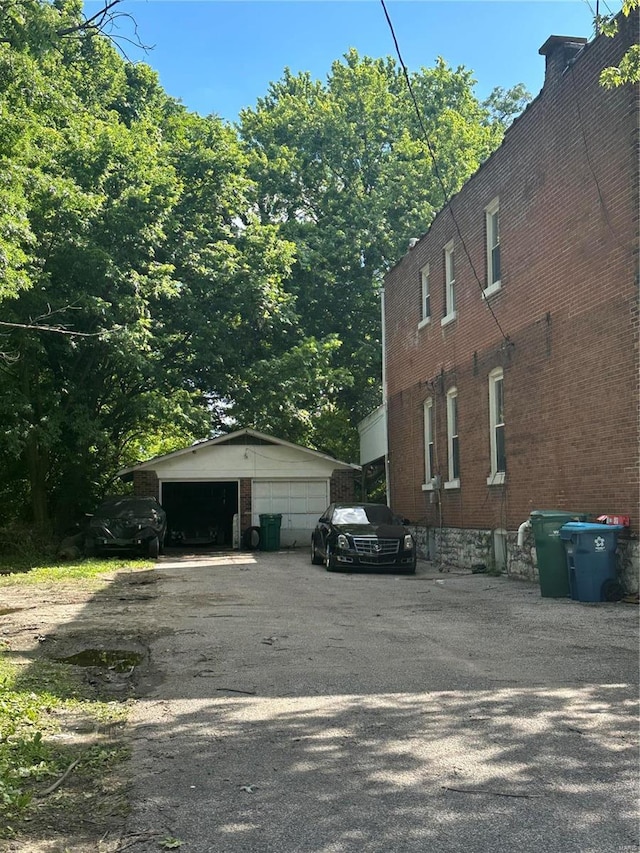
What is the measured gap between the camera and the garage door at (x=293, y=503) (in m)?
26.6

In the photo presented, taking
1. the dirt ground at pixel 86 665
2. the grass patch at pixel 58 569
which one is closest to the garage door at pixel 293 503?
the grass patch at pixel 58 569

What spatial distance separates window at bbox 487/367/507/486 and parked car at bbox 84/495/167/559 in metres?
9.58

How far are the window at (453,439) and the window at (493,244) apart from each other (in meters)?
3.00

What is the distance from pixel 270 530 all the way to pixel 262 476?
1.99m

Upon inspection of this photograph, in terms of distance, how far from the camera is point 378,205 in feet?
113

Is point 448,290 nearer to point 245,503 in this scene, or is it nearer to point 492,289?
point 492,289

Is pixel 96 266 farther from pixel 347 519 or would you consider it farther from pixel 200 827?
pixel 200 827

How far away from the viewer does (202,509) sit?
31766mm

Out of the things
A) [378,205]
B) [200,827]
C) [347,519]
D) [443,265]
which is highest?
[378,205]

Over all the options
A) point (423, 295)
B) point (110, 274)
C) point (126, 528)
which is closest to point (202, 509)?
point (126, 528)

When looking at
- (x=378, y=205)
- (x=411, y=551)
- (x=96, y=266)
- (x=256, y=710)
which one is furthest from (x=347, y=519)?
(x=378, y=205)

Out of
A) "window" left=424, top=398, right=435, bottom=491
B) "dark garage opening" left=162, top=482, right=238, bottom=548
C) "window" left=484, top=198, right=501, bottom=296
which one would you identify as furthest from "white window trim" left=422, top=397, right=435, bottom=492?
"dark garage opening" left=162, top=482, right=238, bottom=548

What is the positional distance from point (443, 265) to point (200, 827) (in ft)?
57.8

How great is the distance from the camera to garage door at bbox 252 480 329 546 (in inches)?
1048
